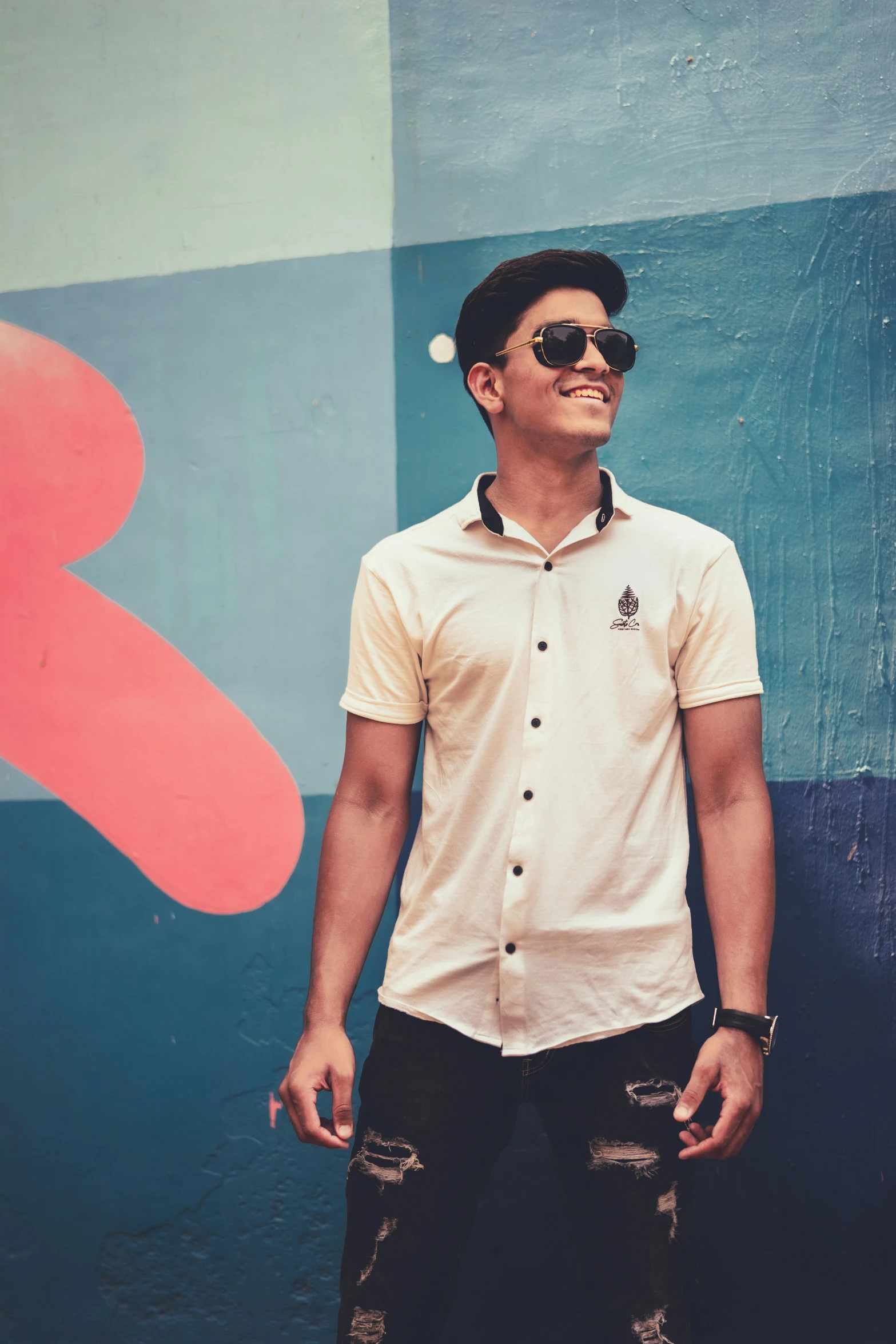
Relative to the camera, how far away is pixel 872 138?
2.38m

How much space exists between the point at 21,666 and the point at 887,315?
2418 mm

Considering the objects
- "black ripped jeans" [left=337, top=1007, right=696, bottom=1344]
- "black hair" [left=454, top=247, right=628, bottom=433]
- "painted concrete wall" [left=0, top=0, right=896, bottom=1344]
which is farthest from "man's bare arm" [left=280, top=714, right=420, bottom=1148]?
"black hair" [left=454, top=247, right=628, bottom=433]

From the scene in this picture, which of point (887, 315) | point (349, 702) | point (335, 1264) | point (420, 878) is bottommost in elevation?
point (335, 1264)

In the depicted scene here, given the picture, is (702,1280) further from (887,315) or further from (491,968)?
(887,315)

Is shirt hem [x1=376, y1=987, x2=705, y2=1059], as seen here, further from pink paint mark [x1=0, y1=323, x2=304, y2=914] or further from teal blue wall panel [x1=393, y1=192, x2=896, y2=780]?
pink paint mark [x1=0, y1=323, x2=304, y2=914]

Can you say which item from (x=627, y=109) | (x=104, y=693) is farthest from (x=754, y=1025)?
(x=627, y=109)

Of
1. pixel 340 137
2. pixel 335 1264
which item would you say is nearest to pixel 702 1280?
pixel 335 1264

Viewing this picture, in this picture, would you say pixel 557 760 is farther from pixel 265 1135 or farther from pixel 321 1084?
pixel 265 1135

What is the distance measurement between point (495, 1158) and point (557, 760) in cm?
73

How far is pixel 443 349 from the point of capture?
2.56m

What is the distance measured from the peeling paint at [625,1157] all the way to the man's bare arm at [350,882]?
0.45 meters

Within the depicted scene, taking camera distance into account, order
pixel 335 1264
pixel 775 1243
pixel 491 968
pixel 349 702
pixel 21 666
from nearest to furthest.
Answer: pixel 491 968, pixel 349 702, pixel 775 1243, pixel 335 1264, pixel 21 666

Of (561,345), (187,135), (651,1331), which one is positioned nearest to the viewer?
(651,1331)

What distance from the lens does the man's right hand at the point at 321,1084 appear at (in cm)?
177
